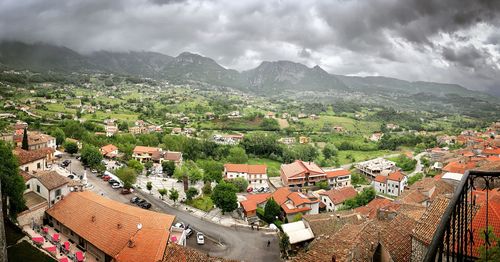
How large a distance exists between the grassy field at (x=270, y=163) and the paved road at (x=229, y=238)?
107 ft

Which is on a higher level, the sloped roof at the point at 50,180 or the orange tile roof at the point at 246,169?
the sloped roof at the point at 50,180

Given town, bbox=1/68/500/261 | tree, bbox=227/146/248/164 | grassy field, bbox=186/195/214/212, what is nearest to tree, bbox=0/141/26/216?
town, bbox=1/68/500/261

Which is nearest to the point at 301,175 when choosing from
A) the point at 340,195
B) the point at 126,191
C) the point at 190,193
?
the point at 340,195

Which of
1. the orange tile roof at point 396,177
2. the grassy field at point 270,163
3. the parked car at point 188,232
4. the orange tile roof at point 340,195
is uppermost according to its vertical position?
the parked car at point 188,232

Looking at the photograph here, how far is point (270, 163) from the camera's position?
240 ft

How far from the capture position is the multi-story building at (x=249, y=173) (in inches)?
2165

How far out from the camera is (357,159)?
79.5m

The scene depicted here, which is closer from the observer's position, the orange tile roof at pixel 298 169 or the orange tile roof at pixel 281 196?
the orange tile roof at pixel 281 196

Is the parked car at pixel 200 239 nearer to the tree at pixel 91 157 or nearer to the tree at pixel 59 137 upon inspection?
the tree at pixel 91 157

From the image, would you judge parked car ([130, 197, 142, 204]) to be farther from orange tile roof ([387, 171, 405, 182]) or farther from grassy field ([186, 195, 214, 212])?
orange tile roof ([387, 171, 405, 182])

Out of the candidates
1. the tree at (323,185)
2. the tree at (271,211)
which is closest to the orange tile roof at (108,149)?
the tree at (271,211)

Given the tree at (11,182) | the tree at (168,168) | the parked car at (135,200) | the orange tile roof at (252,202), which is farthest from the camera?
the tree at (168,168)

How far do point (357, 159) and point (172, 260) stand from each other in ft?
226

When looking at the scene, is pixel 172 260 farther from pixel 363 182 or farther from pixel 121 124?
pixel 121 124
